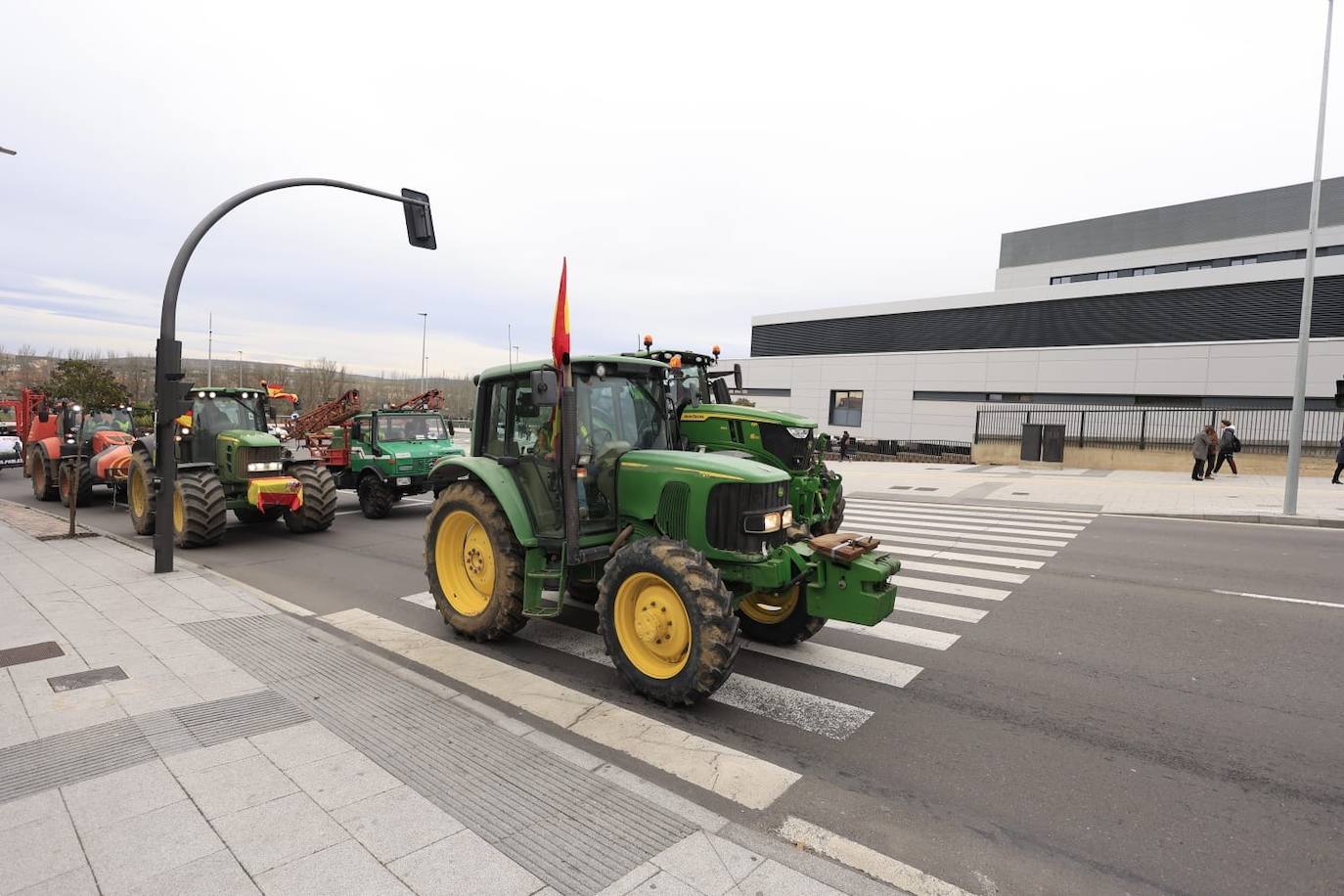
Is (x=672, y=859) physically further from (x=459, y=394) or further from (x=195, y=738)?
(x=459, y=394)

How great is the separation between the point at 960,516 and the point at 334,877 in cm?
1354

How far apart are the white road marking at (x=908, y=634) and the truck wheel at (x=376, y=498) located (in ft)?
33.0

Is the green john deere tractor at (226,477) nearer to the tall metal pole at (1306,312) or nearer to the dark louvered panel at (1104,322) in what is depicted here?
the tall metal pole at (1306,312)

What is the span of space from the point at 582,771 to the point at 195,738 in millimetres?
2293

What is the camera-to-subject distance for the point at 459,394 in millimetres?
83375

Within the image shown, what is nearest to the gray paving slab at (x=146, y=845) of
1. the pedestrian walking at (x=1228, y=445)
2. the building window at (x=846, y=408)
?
the pedestrian walking at (x=1228, y=445)

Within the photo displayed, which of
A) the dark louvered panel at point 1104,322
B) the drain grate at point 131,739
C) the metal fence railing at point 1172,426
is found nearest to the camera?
the drain grate at point 131,739

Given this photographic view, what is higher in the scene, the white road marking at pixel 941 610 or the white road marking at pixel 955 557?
the white road marking at pixel 955 557

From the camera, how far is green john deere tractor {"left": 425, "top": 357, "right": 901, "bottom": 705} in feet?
15.4

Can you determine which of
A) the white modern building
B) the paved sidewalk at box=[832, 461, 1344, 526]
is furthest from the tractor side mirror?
the white modern building

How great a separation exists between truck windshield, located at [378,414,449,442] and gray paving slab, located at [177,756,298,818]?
11.1 m

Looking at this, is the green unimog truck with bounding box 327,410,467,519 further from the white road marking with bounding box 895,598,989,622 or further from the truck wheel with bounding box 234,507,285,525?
the white road marking with bounding box 895,598,989,622

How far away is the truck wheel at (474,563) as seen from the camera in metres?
5.73

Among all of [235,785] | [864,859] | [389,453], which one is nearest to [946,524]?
[864,859]
